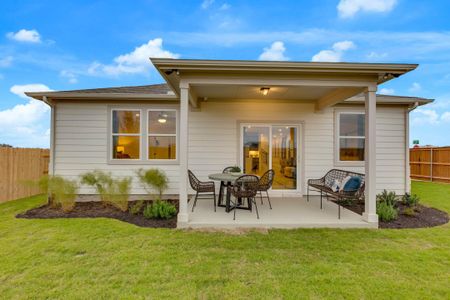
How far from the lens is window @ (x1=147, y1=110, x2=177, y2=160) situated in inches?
245

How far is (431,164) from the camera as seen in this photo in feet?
35.9

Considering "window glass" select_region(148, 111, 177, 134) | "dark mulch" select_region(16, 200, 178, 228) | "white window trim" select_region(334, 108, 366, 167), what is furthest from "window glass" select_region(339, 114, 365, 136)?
"dark mulch" select_region(16, 200, 178, 228)

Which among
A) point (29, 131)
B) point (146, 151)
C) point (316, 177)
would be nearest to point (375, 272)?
point (316, 177)

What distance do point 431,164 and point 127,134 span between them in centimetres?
1392

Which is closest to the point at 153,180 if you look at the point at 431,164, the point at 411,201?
the point at 411,201

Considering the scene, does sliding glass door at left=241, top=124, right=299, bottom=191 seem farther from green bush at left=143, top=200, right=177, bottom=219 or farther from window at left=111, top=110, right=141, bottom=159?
window at left=111, top=110, right=141, bottom=159

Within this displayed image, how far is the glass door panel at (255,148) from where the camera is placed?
6.30 m

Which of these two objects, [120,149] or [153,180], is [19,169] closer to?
[120,149]

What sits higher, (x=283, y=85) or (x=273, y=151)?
(x=283, y=85)

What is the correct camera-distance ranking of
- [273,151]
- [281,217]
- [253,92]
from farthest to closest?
[273,151] < [253,92] < [281,217]

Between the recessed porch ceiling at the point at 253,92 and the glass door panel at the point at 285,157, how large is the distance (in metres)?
0.96

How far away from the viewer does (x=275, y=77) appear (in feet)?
13.6

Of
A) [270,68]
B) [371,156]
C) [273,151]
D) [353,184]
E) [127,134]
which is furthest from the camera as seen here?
[273,151]

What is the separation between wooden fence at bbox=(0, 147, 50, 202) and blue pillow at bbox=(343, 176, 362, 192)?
8115 millimetres
